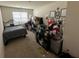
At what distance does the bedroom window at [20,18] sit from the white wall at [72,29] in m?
4.71

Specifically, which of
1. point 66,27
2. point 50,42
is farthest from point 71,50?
point 50,42

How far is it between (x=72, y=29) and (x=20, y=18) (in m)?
5.08

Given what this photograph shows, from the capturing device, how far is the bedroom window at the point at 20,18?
18.9ft

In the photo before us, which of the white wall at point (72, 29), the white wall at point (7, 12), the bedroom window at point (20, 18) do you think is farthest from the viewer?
the bedroom window at point (20, 18)

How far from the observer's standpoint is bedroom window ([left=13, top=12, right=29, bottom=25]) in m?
5.75

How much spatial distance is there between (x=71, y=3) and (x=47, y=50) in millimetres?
1827

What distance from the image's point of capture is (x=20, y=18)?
242 inches

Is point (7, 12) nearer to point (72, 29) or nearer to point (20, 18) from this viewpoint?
point (20, 18)

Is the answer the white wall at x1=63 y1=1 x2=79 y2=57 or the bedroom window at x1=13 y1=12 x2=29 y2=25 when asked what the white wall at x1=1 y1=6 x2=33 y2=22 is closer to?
the bedroom window at x1=13 y1=12 x2=29 y2=25

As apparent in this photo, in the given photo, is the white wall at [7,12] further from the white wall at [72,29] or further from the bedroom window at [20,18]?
the white wall at [72,29]

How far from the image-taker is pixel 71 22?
1775 mm

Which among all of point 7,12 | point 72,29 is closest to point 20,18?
point 7,12

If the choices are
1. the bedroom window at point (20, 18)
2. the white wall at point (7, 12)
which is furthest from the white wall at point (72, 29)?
the bedroom window at point (20, 18)

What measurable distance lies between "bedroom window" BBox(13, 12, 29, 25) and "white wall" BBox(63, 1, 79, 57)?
471 centimetres
